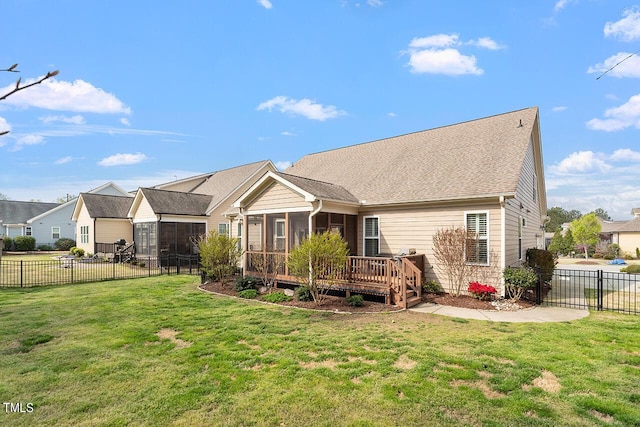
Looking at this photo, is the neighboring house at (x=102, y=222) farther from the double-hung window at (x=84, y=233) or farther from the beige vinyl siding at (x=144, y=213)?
the beige vinyl siding at (x=144, y=213)

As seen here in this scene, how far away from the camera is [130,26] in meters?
7.45

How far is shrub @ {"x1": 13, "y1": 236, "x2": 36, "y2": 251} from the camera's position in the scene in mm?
34406

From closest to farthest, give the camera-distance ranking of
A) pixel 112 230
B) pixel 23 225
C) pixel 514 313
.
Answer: pixel 514 313
pixel 112 230
pixel 23 225

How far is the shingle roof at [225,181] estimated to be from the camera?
23758 millimetres

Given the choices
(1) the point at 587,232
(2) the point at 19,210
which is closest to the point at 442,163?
(1) the point at 587,232

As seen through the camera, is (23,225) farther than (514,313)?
Yes

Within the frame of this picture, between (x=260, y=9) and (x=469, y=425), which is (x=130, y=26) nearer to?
(x=260, y=9)

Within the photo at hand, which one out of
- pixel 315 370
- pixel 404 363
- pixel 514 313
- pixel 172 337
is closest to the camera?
pixel 315 370

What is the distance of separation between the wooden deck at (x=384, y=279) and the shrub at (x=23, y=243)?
39650 millimetres

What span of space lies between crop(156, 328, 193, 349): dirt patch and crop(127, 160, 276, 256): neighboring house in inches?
425

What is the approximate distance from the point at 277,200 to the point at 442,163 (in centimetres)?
670

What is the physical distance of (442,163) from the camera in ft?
42.7

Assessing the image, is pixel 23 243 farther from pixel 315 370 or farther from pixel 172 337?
pixel 315 370

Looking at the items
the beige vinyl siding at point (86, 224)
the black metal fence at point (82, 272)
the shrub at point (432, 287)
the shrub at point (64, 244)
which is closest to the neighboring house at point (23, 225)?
the shrub at point (64, 244)
